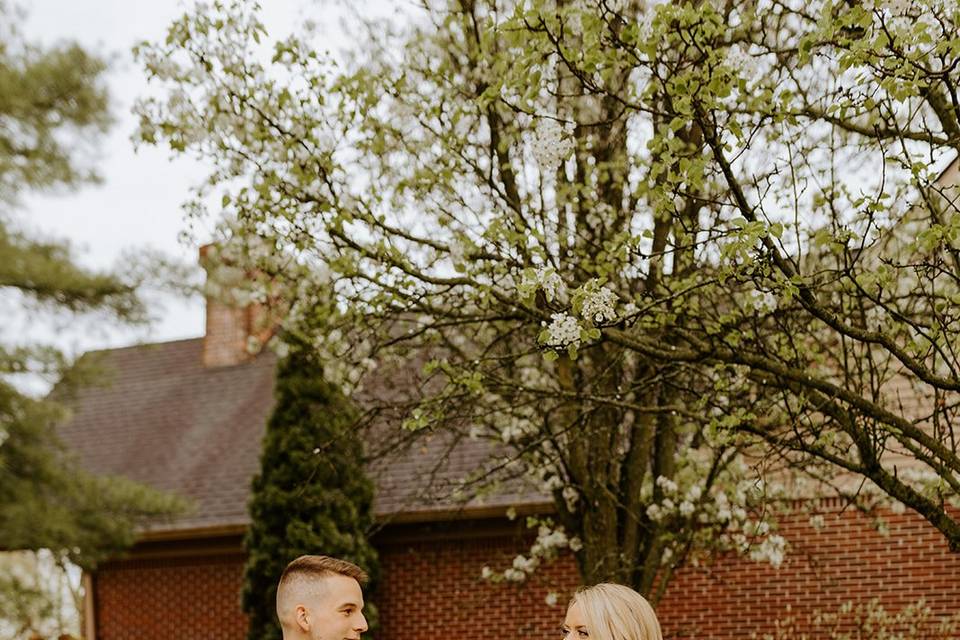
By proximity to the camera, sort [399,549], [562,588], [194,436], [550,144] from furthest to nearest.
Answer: [194,436] → [399,549] → [562,588] → [550,144]

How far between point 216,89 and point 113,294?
7341mm

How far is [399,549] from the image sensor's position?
16.0 meters

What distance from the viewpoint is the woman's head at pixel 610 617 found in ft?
14.9

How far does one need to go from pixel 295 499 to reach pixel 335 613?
9515 mm

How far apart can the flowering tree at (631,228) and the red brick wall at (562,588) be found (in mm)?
2564

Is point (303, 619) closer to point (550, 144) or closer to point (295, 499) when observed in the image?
point (550, 144)

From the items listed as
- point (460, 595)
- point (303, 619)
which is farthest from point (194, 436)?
point (303, 619)

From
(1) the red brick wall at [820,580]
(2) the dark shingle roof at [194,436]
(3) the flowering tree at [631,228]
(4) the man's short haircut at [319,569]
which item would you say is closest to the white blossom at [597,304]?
(3) the flowering tree at [631,228]

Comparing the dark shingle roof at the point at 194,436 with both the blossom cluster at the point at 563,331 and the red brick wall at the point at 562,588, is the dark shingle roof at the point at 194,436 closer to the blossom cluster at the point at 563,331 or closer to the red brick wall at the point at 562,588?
the red brick wall at the point at 562,588

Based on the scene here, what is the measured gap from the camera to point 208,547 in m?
17.3

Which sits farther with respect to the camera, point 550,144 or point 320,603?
point 550,144

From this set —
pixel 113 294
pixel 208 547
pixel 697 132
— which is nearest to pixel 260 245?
pixel 697 132

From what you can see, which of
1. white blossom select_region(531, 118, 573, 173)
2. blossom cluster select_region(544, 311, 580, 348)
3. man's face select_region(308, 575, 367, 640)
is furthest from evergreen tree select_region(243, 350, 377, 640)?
man's face select_region(308, 575, 367, 640)

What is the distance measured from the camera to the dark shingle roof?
16078mm
